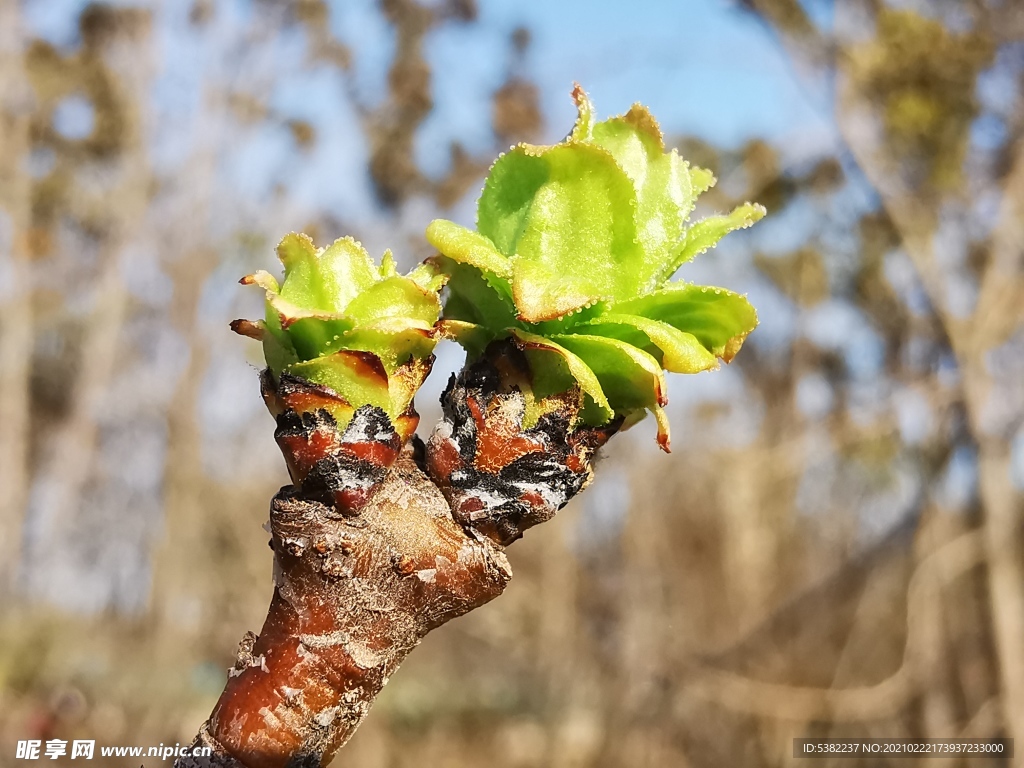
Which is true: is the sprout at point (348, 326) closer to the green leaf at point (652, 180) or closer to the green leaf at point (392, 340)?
the green leaf at point (392, 340)

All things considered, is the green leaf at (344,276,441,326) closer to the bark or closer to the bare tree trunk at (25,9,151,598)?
the bark

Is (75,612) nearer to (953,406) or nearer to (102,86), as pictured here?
(102,86)

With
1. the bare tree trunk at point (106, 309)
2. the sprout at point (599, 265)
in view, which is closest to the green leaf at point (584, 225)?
the sprout at point (599, 265)

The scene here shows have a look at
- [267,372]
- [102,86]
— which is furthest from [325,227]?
[267,372]

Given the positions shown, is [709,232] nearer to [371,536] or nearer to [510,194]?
[510,194]

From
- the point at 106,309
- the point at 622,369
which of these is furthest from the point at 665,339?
the point at 106,309
